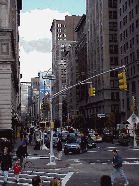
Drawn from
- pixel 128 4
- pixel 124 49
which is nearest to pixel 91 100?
pixel 124 49

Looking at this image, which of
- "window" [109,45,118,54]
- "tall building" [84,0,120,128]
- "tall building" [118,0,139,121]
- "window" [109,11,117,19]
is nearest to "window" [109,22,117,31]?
"tall building" [84,0,120,128]

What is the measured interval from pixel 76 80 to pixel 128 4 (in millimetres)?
83960

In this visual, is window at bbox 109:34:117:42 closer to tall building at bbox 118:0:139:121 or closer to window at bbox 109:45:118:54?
window at bbox 109:45:118:54

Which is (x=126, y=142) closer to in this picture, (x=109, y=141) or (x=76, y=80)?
(x=109, y=141)

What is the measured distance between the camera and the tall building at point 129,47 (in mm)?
78000

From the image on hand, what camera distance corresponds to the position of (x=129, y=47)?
272 ft

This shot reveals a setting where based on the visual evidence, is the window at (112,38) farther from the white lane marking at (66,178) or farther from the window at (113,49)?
the white lane marking at (66,178)

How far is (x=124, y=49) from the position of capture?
285 feet

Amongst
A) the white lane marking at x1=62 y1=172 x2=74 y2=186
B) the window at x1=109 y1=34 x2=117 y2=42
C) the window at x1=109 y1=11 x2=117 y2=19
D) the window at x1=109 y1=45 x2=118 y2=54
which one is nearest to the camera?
the white lane marking at x1=62 y1=172 x2=74 y2=186

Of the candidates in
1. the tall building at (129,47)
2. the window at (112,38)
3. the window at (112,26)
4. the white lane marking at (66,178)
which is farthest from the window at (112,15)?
the white lane marking at (66,178)

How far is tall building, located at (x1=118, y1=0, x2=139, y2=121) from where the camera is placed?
256ft

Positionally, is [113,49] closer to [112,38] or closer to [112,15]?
[112,38]

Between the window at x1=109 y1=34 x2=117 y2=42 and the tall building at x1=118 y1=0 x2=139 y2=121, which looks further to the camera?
the window at x1=109 y1=34 x2=117 y2=42

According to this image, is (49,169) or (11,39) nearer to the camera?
(49,169)
